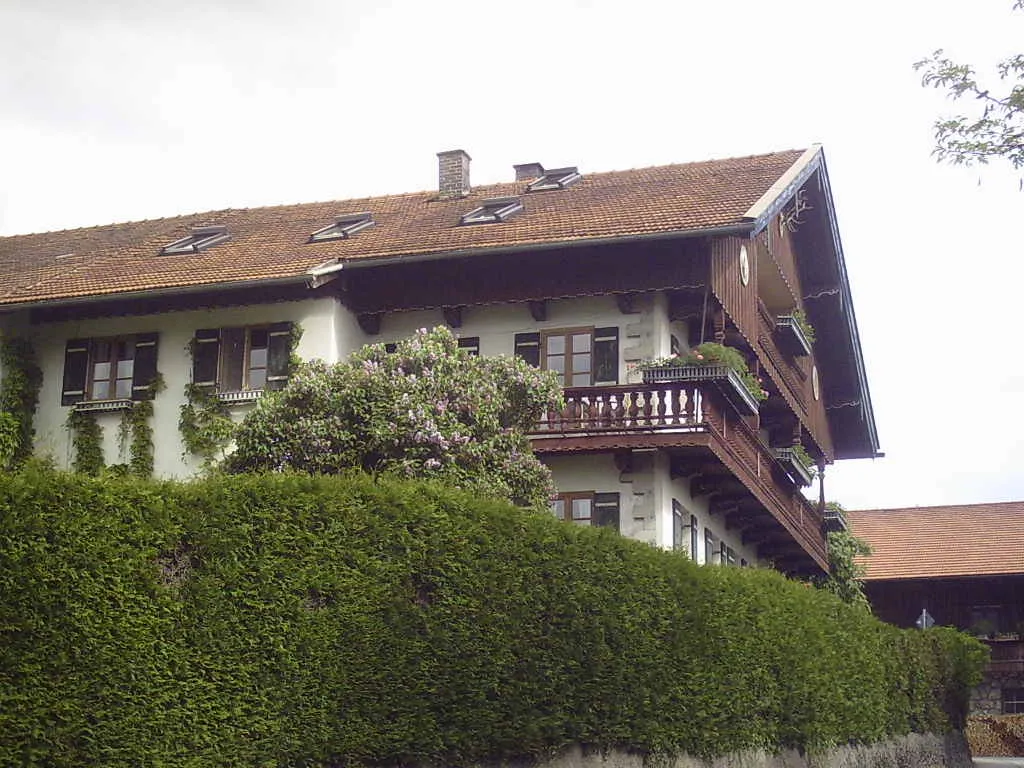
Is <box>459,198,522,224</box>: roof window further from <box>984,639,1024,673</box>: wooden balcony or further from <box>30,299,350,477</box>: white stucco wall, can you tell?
<box>984,639,1024,673</box>: wooden balcony

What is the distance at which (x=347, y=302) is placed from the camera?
100 feet

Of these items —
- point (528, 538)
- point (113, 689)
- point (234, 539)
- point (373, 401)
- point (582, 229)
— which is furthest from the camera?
point (582, 229)

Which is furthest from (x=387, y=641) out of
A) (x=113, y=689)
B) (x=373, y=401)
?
(x=373, y=401)

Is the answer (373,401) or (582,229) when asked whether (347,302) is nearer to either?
(582,229)

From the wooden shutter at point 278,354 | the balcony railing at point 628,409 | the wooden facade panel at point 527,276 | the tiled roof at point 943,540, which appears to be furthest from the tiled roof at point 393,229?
the tiled roof at point 943,540

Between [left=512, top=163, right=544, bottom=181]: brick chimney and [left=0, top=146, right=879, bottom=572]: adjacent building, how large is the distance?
8.57 feet

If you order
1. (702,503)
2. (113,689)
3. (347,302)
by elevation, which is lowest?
(113,689)

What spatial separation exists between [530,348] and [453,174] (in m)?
7.06

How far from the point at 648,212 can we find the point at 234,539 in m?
16.0

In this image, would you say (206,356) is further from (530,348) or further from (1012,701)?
(1012,701)

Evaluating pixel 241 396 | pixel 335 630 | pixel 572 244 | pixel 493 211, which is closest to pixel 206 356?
pixel 241 396

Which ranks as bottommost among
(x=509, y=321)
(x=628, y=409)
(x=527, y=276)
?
(x=628, y=409)

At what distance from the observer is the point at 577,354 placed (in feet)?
97.5

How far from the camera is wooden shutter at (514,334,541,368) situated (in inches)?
1179
